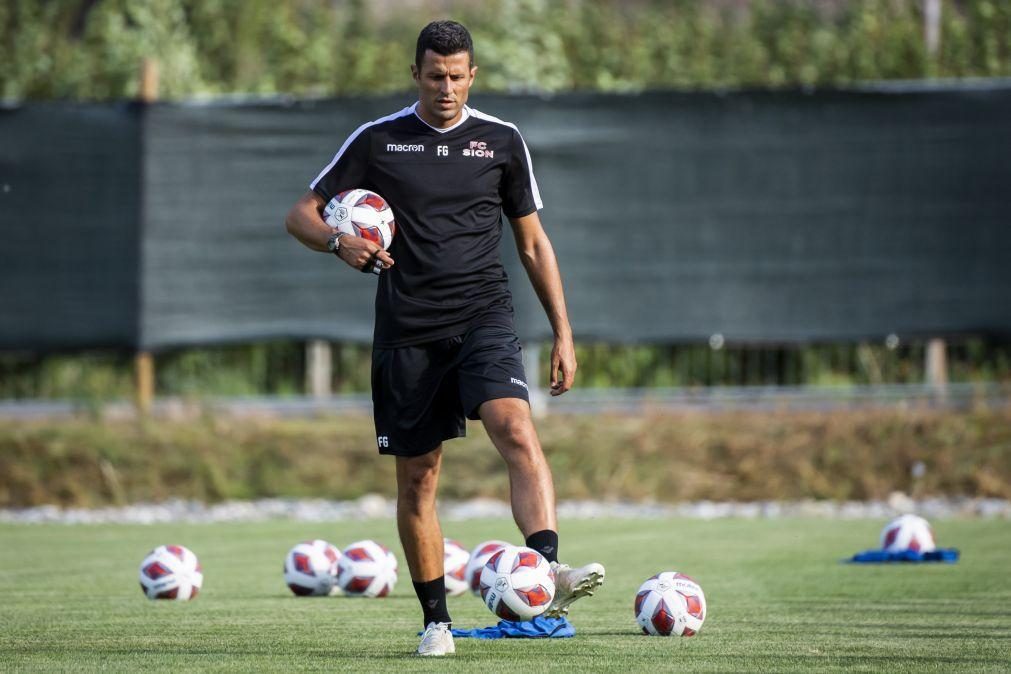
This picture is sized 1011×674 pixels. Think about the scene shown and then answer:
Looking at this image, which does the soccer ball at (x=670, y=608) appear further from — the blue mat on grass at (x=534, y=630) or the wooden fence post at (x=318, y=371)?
the wooden fence post at (x=318, y=371)

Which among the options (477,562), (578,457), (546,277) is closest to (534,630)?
(546,277)

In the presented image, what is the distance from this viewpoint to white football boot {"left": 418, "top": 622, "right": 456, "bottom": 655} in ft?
19.9

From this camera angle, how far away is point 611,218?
14.3 meters

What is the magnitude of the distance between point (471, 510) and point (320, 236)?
7.44 meters

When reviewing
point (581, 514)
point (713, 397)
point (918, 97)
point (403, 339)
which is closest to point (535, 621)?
point (403, 339)

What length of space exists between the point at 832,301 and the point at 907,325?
66 centimetres

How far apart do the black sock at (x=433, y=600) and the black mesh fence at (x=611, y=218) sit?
25.3ft

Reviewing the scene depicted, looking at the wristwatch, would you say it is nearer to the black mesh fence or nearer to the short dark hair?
the short dark hair

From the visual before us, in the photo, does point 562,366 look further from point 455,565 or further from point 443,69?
point 455,565

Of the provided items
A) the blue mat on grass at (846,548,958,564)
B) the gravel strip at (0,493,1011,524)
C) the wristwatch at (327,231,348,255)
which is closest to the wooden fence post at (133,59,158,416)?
the gravel strip at (0,493,1011,524)

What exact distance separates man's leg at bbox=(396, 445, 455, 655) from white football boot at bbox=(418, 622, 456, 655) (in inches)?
6.5

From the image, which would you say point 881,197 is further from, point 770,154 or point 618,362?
point 618,362

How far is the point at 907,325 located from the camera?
14.1m

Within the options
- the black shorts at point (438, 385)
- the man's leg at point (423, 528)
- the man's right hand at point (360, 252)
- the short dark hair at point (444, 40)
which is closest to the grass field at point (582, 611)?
the man's leg at point (423, 528)
